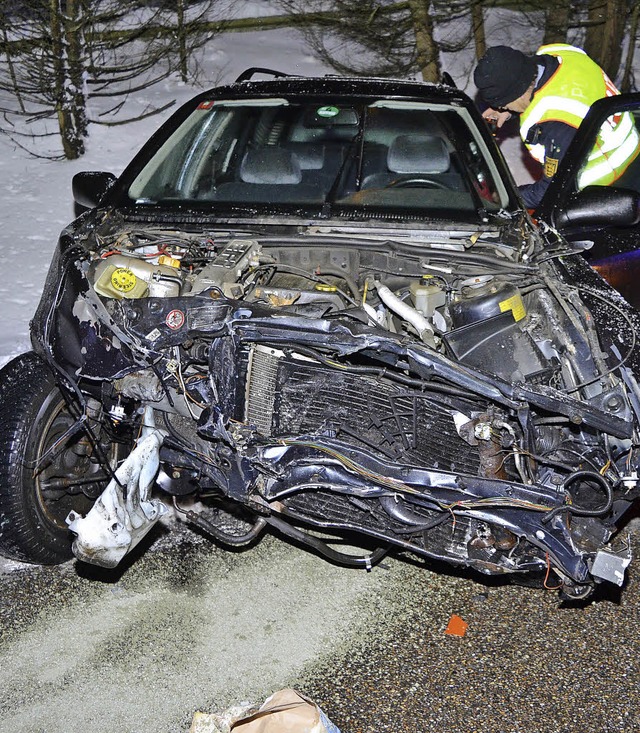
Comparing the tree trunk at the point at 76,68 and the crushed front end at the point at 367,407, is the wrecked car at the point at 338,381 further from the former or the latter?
the tree trunk at the point at 76,68

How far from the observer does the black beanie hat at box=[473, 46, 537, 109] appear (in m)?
4.90

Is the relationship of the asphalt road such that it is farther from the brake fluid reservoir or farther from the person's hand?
the person's hand

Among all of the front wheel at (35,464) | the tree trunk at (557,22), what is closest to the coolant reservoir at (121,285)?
the front wheel at (35,464)

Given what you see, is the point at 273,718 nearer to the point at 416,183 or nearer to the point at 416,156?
the point at 416,183

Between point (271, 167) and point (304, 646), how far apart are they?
7.65ft

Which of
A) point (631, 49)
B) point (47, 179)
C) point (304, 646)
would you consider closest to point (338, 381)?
point (304, 646)

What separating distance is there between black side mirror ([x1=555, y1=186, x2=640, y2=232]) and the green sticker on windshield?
1.31 meters

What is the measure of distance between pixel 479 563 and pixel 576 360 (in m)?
0.82

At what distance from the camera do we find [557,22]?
40.2 feet

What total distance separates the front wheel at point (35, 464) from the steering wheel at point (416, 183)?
6.24 ft

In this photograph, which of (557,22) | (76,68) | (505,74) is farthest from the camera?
(557,22)

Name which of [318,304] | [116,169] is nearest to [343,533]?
[318,304]

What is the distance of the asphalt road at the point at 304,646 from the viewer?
323cm

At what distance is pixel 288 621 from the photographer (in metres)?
3.72
